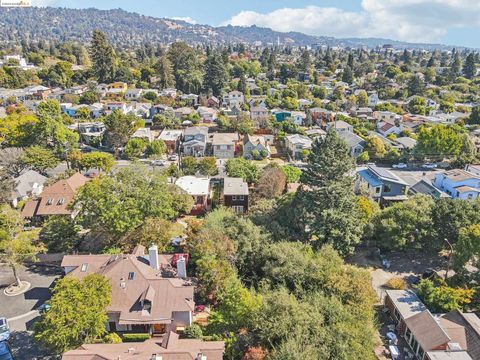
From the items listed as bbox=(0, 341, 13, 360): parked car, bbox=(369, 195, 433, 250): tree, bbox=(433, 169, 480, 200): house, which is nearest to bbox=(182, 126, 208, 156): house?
bbox=(369, 195, 433, 250): tree

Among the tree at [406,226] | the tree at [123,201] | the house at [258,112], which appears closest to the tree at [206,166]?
the tree at [123,201]

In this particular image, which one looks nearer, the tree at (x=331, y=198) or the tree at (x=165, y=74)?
the tree at (x=331, y=198)

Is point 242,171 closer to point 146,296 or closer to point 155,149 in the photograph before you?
point 155,149

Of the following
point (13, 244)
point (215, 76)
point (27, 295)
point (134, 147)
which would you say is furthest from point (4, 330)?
point (215, 76)

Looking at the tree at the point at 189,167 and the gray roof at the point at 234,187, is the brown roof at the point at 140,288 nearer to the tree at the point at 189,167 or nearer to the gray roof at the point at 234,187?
the gray roof at the point at 234,187

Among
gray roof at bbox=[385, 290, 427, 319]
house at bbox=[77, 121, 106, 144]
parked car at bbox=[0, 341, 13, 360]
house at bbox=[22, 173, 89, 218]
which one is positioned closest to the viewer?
parked car at bbox=[0, 341, 13, 360]

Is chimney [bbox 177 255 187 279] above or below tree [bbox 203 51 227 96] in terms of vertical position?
below

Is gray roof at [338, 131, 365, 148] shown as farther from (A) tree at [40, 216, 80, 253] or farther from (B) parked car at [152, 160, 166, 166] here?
(A) tree at [40, 216, 80, 253]
